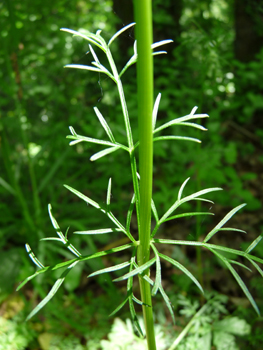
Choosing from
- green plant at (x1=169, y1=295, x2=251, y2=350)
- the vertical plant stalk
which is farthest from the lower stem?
green plant at (x1=169, y1=295, x2=251, y2=350)

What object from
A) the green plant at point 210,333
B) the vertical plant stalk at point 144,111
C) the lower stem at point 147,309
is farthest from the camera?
the green plant at point 210,333

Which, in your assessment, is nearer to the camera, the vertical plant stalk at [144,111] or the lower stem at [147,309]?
the vertical plant stalk at [144,111]

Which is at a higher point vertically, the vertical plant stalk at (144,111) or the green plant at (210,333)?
the vertical plant stalk at (144,111)

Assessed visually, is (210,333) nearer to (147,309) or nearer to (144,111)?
(147,309)

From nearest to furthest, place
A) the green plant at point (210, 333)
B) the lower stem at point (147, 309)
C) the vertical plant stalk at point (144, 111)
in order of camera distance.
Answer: the vertical plant stalk at point (144, 111), the lower stem at point (147, 309), the green plant at point (210, 333)

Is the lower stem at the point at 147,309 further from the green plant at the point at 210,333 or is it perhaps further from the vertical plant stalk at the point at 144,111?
the green plant at the point at 210,333

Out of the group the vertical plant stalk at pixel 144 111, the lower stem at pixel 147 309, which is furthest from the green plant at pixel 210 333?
the vertical plant stalk at pixel 144 111

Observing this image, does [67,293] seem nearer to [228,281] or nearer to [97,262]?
[97,262]

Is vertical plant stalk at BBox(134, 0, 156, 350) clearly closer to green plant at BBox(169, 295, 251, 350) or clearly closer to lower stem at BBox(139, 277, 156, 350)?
lower stem at BBox(139, 277, 156, 350)

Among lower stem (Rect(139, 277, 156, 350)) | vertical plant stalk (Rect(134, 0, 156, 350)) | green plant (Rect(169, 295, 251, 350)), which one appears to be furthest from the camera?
green plant (Rect(169, 295, 251, 350))

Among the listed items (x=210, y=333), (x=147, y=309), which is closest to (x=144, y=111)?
(x=147, y=309)
